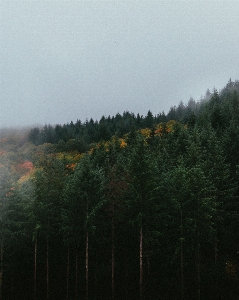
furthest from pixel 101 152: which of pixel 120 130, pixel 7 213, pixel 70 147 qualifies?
pixel 120 130

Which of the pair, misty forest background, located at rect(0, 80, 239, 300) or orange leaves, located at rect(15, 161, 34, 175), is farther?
orange leaves, located at rect(15, 161, 34, 175)

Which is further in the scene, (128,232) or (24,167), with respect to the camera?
(24,167)

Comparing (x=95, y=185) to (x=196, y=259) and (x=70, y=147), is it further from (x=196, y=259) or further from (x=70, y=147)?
(x=70, y=147)

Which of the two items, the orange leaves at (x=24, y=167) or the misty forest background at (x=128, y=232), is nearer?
the misty forest background at (x=128, y=232)

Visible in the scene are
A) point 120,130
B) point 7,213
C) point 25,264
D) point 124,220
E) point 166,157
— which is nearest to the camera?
point 7,213

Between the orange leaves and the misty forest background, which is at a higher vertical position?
the orange leaves

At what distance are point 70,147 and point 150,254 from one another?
7952 cm

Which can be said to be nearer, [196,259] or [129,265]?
[196,259]

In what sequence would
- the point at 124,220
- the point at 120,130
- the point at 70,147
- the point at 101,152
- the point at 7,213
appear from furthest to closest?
1. the point at 120,130
2. the point at 70,147
3. the point at 101,152
4. the point at 124,220
5. the point at 7,213

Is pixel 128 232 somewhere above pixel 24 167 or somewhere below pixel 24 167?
below

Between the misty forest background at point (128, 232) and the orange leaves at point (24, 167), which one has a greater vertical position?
the orange leaves at point (24, 167)

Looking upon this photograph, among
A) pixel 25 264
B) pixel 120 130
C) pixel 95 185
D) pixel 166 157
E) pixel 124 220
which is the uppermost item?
pixel 120 130

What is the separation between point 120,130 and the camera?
134625 millimetres

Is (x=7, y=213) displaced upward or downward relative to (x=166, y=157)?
downward
